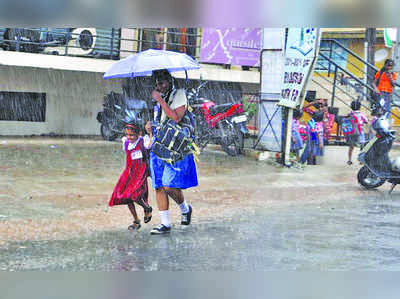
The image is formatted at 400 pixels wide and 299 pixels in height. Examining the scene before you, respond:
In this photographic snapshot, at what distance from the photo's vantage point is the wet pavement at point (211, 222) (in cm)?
571

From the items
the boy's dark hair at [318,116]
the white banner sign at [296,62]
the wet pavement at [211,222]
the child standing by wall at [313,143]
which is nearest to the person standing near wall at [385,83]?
the boy's dark hair at [318,116]

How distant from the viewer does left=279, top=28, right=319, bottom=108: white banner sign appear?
11758mm

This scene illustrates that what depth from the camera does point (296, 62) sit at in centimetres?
1205

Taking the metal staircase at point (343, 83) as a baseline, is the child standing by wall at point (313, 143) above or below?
below

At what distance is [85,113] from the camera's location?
1777cm

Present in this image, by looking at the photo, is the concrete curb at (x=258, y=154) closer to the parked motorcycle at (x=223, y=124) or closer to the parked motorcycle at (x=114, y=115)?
the parked motorcycle at (x=223, y=124)

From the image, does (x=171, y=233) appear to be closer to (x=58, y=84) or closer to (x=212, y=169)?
(x=212, y=169)

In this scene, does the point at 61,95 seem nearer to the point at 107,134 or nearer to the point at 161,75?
the point at 107,134

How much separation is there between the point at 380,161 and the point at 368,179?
47 centimetres

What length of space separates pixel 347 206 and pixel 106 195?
3.35 m

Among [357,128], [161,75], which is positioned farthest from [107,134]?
[161,75]

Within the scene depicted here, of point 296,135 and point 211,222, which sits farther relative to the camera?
point 296,135

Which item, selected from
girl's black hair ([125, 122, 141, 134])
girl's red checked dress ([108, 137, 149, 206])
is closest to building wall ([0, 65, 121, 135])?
girl's red checked dress ([108, 137, 149, 206])
